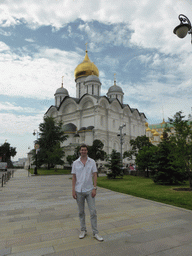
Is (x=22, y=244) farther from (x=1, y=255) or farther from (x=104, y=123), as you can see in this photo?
(x=104, y=123)

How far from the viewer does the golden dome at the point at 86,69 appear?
51.5 metres

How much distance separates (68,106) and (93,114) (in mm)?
9699

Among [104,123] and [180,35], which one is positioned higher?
[104,123]

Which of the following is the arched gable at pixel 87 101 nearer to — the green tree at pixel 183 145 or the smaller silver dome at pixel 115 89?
the smaller silver dome at pixel 115 89

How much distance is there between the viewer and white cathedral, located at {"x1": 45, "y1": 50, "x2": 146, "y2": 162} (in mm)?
41594

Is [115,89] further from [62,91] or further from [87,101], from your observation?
[62,91]

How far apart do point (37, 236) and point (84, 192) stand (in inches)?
52.4

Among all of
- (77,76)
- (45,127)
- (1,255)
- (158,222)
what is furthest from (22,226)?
(77,76)

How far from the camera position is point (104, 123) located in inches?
1698

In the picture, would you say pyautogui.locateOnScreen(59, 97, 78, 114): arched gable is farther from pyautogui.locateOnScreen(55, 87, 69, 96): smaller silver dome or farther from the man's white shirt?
the man's white shirt

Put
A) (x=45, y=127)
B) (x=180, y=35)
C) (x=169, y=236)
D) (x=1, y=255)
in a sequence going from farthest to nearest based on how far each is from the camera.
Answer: (x=45, y=127) → (x=180, y=35) → (x=169, y=236) → (x=1, y=255)

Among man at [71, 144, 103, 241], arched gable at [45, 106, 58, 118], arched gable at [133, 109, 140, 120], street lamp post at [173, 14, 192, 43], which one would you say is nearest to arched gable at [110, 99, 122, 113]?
arched gable at [133, 109, 140, 120]

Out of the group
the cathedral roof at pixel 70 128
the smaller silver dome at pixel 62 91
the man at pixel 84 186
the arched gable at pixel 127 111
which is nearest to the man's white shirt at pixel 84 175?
the man at pixel 84 186

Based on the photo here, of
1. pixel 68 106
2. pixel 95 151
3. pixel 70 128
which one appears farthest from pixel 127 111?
pixel 95 151
